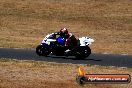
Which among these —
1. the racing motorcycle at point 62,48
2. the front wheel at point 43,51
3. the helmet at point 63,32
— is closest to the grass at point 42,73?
the front wheel at point 43,51

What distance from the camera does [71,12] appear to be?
50406 mm

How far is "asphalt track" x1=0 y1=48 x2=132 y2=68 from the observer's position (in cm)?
2773

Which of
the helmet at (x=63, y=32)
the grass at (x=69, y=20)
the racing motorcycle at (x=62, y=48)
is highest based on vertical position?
the helmet at (x=63, y=32)

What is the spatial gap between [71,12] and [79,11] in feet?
2.87

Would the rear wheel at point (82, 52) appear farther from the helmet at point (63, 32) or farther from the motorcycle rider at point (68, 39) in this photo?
the helmet at point (63, 32)

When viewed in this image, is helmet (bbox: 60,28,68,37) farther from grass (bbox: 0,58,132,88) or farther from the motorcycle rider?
grass (bbox: 0,58,132,88)

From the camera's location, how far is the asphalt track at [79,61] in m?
27.7

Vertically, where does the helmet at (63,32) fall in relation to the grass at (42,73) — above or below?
above

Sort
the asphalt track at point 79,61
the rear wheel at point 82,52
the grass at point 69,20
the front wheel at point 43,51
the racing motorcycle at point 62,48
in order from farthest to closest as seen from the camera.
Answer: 1. the grass at point 69,20
2. the front wheel at point 43,51
3. the rear wheel at point 82,52
4. the racing motorcycle at point 62,48
5. the asphalt track at point 79,61

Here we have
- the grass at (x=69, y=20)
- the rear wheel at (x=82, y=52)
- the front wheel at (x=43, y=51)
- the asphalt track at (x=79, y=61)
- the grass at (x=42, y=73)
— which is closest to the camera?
the grass at (x=42, y=73)

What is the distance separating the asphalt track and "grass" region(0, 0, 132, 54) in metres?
4.77

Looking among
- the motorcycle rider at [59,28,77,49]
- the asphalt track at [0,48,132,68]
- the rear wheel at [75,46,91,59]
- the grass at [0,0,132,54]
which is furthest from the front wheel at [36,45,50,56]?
the grass at [0,0,132,54]

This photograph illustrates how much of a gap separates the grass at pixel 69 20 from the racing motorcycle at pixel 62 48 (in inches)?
267

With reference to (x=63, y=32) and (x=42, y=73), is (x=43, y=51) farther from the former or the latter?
(x=42, y=73)
